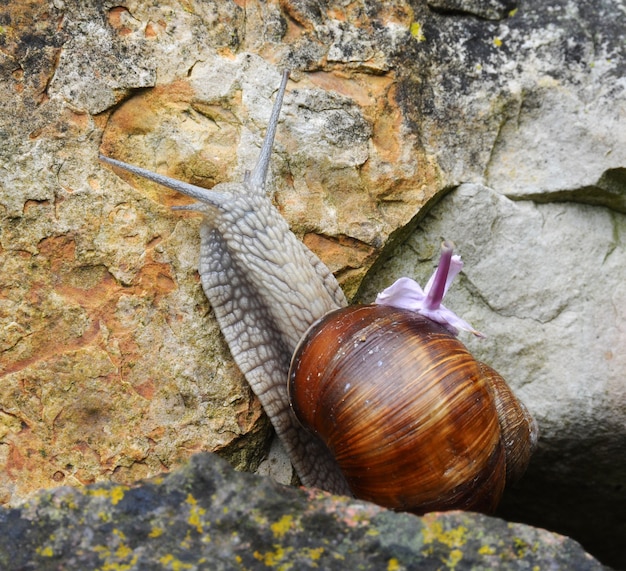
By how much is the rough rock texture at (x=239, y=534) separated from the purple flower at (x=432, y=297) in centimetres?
87

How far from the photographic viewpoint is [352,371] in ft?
7.66

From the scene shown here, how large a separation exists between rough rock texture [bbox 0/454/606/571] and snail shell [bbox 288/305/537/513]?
0.42m

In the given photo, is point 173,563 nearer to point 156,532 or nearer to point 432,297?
point 156,532

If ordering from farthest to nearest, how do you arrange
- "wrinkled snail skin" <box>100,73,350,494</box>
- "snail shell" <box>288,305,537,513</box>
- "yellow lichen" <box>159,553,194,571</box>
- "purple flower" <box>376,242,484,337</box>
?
"wrinkled snail skin" <box>100,73,350,494</box>
"purple flower" <box>376,242,484,337</box>
"snail shell" <box>288,305,537,513</box>
"yellow lichen" <box>159,553,194,571</box>

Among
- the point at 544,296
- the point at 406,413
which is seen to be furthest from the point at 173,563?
the point at 544,296

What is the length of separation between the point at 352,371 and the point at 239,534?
73 centimetres

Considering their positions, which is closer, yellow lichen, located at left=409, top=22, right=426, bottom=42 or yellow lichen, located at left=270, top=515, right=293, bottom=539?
yellow lichen, located at left=270, top=515, right=293, bottom=539

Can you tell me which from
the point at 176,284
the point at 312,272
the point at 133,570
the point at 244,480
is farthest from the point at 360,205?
the point at 133,570

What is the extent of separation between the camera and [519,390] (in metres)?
3.07

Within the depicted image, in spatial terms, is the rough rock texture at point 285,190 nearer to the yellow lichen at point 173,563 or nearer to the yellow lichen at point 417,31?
the yellow lichen at point 417,31

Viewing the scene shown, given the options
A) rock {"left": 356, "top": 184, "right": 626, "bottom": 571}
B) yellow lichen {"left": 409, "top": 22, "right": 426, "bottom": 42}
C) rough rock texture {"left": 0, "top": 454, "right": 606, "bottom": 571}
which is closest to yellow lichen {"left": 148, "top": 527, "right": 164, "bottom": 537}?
rough rock texture {"left": 0, "top": 454, "right": 606, "bottom": 571}

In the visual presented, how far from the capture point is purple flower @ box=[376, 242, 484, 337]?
2502 millimetres

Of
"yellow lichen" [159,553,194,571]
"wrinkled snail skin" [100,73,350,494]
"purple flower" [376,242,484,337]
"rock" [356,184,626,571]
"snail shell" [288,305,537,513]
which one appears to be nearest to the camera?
"yellow lichen" [159,553,194,571]

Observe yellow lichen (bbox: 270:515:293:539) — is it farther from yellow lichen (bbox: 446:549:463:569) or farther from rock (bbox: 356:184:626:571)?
rock (bbox: 356:184:626:571)
